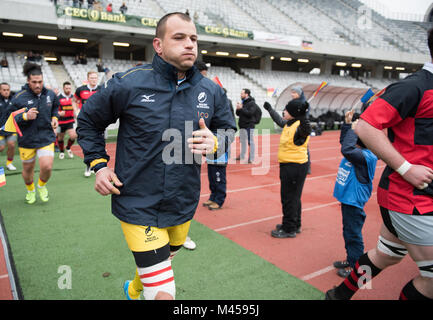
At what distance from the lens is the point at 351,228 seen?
318 centimetres

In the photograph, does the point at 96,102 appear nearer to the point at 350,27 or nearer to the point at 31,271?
the point at 31,271

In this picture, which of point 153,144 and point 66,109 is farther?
point 66,109

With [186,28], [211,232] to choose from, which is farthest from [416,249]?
[211,232]

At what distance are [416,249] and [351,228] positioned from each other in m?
1.24

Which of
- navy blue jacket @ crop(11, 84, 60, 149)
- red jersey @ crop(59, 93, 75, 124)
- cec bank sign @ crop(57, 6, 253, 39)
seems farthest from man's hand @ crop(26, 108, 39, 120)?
cec bank sign @ crop(57, 6, 253, 39)

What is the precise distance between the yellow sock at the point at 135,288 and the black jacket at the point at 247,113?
701 centimetres

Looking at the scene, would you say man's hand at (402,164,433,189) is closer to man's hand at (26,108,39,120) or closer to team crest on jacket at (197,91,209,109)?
team crest on jacket at (197,91,209,109)

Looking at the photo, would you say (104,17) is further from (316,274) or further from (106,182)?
(106,182)

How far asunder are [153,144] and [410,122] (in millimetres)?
1592

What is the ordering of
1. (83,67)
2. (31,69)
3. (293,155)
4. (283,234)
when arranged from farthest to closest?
1. (83,67)
2. (31,69)
3. (283,234)
4. (293,155)

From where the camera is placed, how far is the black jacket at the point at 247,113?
8844mm

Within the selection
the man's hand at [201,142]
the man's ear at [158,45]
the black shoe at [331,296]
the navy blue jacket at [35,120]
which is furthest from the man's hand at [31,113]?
the black shoe at [331,296]

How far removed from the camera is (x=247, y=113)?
8891 mm

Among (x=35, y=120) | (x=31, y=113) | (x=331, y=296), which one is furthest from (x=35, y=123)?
(x=331, y=296)
